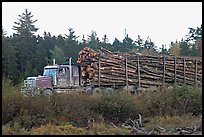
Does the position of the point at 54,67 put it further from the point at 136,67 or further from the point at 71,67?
the point at 136,67

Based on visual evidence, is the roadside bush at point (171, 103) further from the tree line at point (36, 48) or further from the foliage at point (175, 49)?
the foliage at point (175, 49)

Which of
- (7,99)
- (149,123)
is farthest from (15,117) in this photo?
(149,123)

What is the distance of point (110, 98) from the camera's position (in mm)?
14523

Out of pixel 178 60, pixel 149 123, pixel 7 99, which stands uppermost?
pixel 178 60

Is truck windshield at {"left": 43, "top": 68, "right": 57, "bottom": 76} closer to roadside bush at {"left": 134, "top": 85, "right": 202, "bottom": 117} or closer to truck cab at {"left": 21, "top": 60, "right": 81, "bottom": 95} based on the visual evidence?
truck cab at {"left": 21, "top": 60, "right": 81, "bottom": 95}

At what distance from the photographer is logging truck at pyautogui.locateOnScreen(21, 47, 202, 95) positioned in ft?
71.9

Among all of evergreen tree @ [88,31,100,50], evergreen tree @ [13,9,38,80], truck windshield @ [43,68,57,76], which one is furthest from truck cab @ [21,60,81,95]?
evergreen tree @ [88,31,100,50]

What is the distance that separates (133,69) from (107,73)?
1.84 meters

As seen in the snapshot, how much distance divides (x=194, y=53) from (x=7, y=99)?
41870 millimetres

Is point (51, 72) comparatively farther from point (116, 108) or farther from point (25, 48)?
point (25, 48)

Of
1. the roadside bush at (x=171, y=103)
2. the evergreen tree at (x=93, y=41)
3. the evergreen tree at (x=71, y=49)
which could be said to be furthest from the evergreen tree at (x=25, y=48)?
the roadside bush at (x=171, y=103)

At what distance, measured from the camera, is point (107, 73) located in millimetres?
22328

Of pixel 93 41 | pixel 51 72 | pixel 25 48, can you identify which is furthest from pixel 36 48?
pixel 51 72

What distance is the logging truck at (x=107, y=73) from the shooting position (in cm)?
2191
